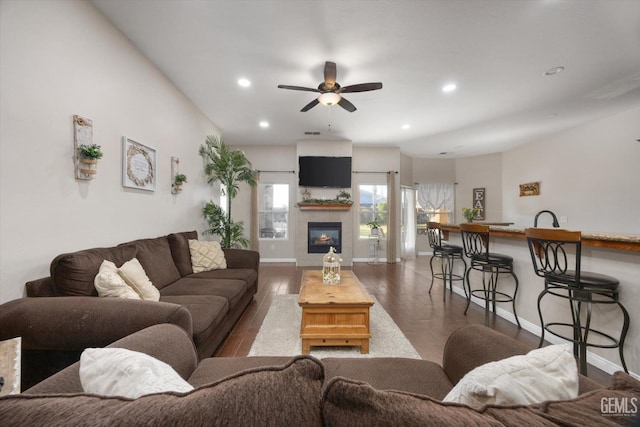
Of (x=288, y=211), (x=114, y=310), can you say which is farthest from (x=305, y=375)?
(x=288, y=211)

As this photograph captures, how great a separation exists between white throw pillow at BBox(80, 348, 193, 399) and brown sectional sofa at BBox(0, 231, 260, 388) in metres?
0.85

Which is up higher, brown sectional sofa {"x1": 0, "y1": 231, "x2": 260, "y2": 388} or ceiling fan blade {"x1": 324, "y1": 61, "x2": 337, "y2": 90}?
ceiling fan blade {"x1": 324, "y1": 61, "x2": 337, "y2": 90}

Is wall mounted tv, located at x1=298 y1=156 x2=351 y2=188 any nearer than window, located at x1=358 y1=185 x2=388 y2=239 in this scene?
Yes

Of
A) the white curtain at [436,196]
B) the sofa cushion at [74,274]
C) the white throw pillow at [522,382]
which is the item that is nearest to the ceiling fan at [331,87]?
the sofa cushion at [74,274]

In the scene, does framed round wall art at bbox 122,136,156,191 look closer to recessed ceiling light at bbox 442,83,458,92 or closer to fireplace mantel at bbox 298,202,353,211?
fireplace mantel at bbox 298,202,353,211

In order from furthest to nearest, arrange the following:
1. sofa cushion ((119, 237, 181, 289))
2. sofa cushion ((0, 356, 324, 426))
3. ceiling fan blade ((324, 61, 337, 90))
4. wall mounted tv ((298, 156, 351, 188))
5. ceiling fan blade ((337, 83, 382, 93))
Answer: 1. wall mounted tv ((298, 156, 351, 188))
2. ceiling fan blade ((337, 83, 382, 93))
3. ceiling fan blade ((324, 61, 337, 90))
4. sofa cushion ((119, 237, 181, 289))
5. sofa cushion ((0, 356, 324, 426))

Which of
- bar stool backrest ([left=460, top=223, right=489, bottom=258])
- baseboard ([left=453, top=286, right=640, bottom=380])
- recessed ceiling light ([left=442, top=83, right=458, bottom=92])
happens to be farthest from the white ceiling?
baseboard ([left=453, top=286, right=640, bottom=380])

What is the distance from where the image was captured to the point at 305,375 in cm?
54

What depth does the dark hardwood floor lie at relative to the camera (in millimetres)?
2457

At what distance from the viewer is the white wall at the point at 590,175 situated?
4.18m

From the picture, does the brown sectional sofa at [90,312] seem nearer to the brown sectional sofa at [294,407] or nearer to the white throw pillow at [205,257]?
the white throw pillow at [205,257]

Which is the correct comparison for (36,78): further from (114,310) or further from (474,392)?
(474,392)

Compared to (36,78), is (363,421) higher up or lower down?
lower down

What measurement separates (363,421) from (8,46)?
2.64m
